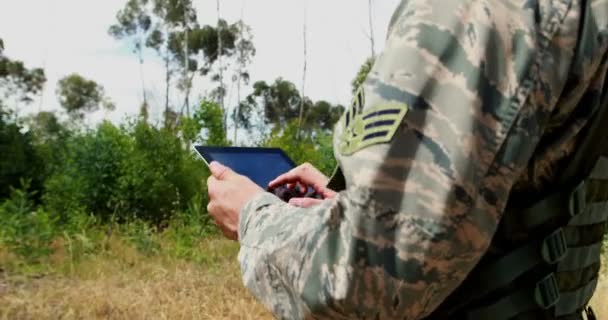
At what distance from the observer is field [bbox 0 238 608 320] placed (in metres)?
4.14

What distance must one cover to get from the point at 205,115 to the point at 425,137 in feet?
26.6

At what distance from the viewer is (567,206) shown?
0.90 meters

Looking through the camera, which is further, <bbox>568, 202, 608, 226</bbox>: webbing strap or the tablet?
the tablet

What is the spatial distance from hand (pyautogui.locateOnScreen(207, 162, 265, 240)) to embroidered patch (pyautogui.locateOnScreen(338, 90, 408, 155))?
0.81ft

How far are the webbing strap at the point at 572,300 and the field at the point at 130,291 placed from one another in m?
3.06

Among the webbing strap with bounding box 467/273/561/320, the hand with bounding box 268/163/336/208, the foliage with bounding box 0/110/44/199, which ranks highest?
the hand with bounding box 268/163/336/208

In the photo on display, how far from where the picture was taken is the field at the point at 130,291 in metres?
4.14

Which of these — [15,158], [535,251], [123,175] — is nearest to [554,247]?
[535,251]

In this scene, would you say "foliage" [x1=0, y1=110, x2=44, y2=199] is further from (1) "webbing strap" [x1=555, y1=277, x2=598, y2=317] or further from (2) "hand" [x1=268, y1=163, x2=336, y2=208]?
(1) "webbing strap" [x1=555, y1=277, x2=598, y2=317]

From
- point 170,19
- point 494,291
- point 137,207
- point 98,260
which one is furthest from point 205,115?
point 170,19

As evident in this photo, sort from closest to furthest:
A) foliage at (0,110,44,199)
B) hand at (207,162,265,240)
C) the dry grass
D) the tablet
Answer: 1. hand at (207,162,265,240)
2. the tablet
3. the dry grass
4. foliage at (0,110,44,199)

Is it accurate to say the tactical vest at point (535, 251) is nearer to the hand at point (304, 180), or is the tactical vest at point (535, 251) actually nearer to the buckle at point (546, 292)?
the buckle at point (546, 292)

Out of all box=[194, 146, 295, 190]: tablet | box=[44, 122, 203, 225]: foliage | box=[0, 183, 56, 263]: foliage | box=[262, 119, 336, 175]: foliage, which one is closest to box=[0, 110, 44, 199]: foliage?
box=[44, 122, 203, 225]: foliage

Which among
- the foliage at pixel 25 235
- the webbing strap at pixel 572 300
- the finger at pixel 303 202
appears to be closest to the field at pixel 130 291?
the foliage at pixel 25 235
